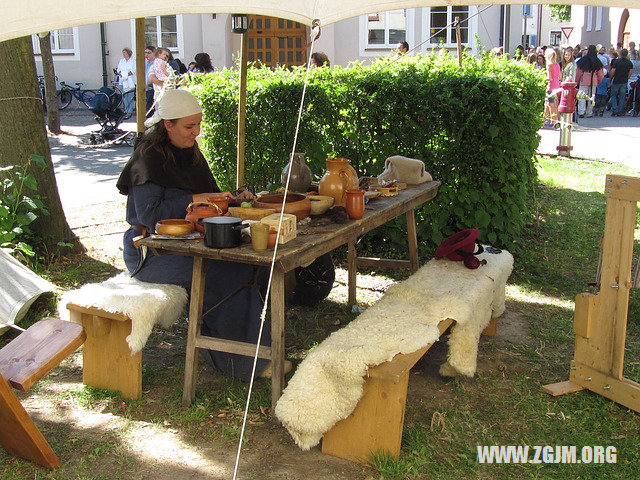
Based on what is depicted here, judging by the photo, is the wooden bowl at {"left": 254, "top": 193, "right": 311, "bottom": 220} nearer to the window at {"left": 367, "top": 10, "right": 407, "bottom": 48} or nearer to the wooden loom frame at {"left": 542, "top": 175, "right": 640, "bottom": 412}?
the wooden loom frame at {"left": 542, "top": 175, "right": 640, "bottom": 412}

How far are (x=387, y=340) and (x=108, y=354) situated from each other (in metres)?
1.48

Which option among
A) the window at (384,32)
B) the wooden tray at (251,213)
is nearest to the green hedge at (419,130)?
the wooden tray at (251,213)

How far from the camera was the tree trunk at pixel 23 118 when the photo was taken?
5.37m

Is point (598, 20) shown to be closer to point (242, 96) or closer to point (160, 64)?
point (160, 64)

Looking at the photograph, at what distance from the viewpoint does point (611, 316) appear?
140 inches

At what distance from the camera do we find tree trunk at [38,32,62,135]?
12172mm

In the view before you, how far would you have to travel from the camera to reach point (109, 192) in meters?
8.80

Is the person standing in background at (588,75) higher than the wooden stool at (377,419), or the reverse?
the person standing in background at (588,75)

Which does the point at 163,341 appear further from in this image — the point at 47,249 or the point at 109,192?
the point at 109,192

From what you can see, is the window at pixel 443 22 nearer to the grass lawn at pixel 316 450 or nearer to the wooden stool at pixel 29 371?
the grass lawn at pixel 316 450

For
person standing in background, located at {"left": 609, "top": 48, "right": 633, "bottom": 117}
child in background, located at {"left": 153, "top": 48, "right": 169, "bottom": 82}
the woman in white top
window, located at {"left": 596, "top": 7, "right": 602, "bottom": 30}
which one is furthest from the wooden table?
window, located at {"left": 596, "top": 7, "right": 602, "bottom": 30}

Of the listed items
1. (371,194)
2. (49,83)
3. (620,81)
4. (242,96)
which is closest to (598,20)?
(620,81)

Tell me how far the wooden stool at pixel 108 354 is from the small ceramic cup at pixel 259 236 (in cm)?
80

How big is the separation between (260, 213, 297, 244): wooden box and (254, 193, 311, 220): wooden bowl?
25 cm
